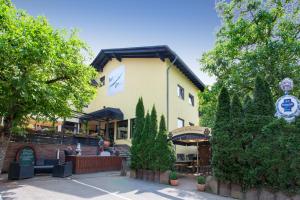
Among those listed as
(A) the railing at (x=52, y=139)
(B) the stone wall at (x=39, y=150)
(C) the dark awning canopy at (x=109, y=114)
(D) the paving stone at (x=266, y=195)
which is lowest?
(D) the paving stone at (x=266, y=195)

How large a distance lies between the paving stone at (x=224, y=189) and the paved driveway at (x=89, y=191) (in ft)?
1.11

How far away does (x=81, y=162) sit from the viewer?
42.5ft

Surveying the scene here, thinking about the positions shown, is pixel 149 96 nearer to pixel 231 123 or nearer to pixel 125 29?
pixel 125 29

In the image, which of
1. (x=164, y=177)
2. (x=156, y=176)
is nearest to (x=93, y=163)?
(x=156, y=176)

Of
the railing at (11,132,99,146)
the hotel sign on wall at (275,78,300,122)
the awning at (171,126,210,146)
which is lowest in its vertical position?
the railing at (11,132,99,146)

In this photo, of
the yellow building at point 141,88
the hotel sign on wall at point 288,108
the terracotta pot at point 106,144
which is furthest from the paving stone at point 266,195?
the terracotta pot at point 106,144

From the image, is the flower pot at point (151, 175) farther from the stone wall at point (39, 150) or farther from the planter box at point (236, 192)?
the stone wall at point (39, 150)

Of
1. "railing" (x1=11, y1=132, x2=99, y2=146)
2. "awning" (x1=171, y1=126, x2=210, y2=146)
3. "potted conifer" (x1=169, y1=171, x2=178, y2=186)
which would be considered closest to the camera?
"potted conifer" (x1=169, y1=171, x2=178, y2=186)

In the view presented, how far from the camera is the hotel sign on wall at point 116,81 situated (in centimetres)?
2164

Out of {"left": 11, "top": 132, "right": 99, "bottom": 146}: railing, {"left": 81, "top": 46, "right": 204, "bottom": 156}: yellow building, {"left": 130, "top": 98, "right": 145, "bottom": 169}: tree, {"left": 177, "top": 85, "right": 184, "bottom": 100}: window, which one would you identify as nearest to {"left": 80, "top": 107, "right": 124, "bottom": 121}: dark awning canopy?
{"left": 81, "top": 46, "right": 204, "bottom": 156}: yellow building

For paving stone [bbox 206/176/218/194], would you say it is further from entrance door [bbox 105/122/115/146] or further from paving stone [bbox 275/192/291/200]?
entrance door [bbox 105/122/115/146]

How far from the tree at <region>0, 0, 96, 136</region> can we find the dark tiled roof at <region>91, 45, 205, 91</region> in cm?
812

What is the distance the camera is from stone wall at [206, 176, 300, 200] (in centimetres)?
761

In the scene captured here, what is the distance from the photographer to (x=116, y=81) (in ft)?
73.4
